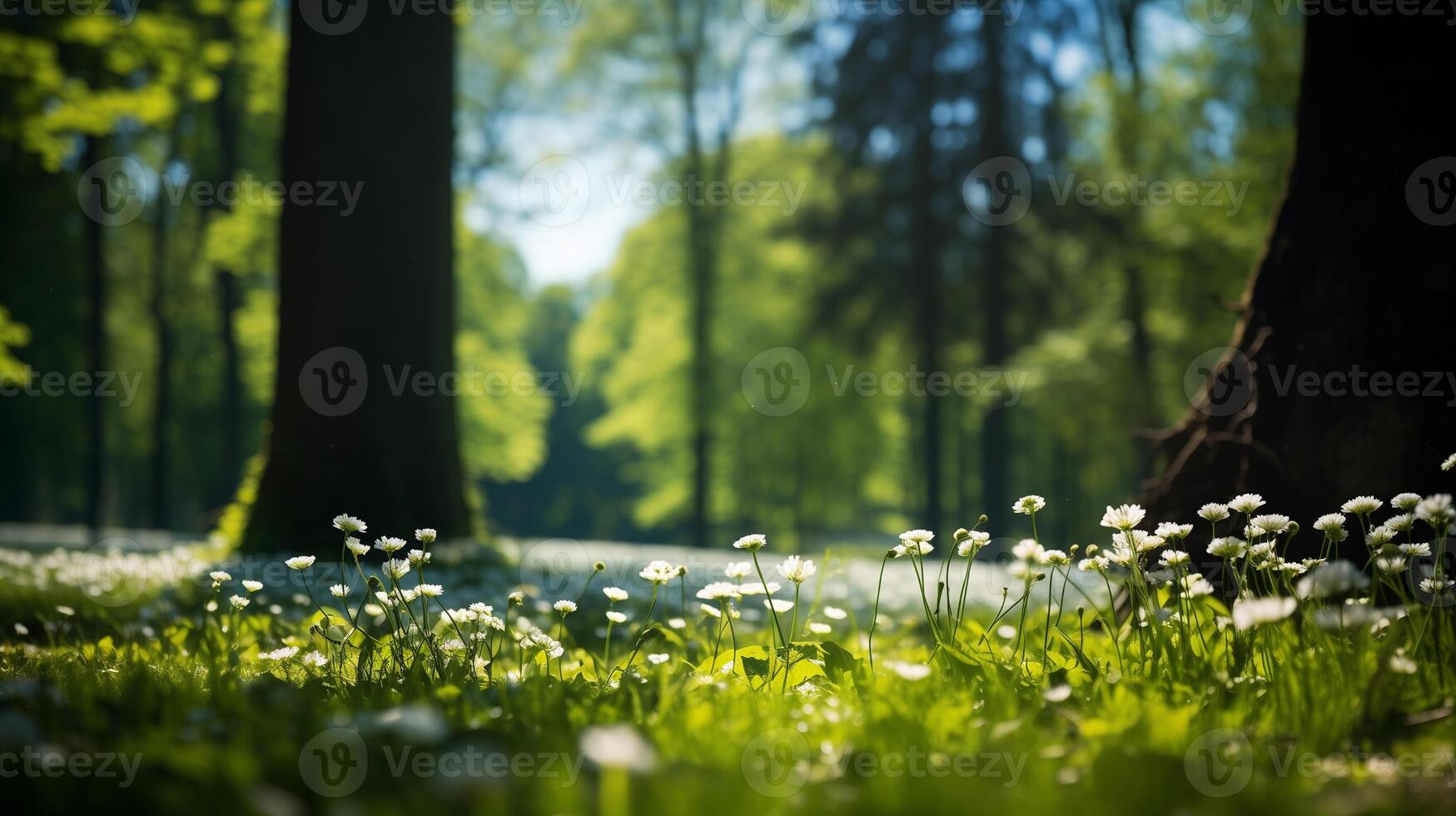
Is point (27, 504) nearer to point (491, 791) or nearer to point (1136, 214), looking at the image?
point (1136, 214)

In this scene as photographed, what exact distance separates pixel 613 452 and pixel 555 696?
148ft

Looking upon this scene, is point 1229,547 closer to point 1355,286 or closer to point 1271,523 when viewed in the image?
point 1271,523

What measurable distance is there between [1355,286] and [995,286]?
40.9ft

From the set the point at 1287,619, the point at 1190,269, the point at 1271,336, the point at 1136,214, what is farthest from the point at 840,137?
the point at 1287,619

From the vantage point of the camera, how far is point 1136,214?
15414 mm

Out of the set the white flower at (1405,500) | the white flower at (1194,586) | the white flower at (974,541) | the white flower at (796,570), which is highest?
the white flower at (1405,500)

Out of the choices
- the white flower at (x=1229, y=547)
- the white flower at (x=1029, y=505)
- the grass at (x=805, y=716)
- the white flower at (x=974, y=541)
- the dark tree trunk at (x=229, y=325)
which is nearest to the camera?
the grass at (x=805, y=716)

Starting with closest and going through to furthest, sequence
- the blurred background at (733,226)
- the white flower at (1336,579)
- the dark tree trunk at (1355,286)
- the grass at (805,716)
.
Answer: the grass at (805,716), the white flower at (1336,579), the dark tree trunk at (1355,286), the blurred background at (733,226)

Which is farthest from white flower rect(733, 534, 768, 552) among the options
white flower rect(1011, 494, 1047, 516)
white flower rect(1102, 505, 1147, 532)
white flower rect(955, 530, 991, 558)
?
white flower rect(1102, 505, 1147, 532)

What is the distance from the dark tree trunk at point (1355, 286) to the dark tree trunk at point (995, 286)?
11.9m

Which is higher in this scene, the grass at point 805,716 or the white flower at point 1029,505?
the white flower at point 1029,505

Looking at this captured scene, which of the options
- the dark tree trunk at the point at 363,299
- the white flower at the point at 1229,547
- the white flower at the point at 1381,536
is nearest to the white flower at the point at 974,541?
the white flower at the point at 1229,547

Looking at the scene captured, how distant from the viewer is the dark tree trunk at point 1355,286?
142 inches

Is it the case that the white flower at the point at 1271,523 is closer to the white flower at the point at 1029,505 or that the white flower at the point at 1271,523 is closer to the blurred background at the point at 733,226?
the white flower at the point at 1029,505
